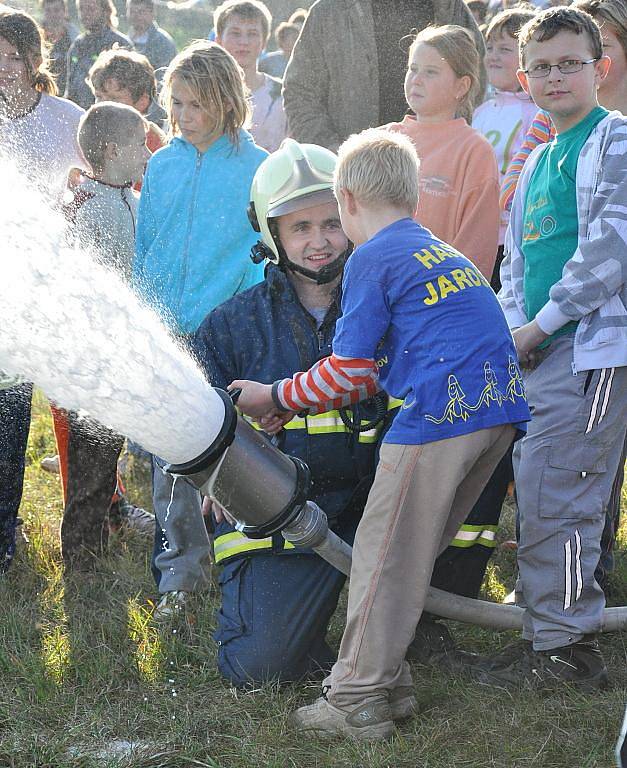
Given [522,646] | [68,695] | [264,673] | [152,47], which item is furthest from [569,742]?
[152,47]

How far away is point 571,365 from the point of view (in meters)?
3.66

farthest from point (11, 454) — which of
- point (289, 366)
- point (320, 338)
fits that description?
point (320, 338)

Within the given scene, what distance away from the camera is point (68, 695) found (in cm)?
362

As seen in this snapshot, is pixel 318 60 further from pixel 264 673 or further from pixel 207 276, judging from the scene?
pixel 264 673

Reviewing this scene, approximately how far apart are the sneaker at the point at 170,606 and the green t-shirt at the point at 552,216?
1.67m

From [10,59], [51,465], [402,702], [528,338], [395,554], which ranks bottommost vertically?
[51,465]

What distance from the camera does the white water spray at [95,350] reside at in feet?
9.27

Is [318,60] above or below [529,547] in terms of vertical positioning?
above

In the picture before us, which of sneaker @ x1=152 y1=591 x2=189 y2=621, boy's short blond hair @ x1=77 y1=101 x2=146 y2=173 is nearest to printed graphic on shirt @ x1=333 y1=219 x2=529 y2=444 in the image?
sneaker @ x1=152 y1=591 x2=189 y2=621

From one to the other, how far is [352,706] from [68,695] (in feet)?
3.17

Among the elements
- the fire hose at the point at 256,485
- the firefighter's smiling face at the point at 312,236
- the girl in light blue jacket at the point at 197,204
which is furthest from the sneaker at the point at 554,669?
the girl in light blue jacket at the point at 197,204

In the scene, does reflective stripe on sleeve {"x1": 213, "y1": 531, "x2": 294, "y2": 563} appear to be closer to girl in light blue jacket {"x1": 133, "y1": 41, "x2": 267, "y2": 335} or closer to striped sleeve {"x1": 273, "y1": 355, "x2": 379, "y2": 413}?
striped sleeve {"x1": 273, "y1": 355, "x2": 379, "y2": 413}

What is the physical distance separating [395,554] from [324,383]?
1.77ft

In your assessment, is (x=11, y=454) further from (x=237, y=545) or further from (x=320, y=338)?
(x=320, y=338)
